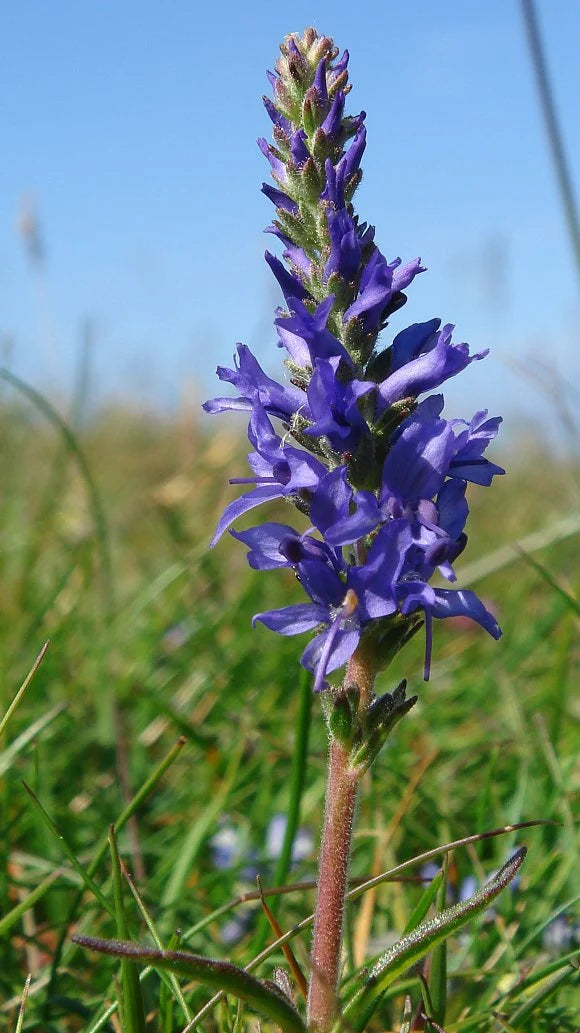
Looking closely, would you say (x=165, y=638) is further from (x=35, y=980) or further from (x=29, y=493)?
(x=29, y=493)

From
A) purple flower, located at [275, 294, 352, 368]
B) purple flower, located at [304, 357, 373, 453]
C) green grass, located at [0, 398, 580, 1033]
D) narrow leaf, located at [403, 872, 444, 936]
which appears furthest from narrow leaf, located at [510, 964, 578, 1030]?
purple flower, located at [275, 294, 352, 368]

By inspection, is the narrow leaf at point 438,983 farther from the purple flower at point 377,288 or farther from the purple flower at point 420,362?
the purple flower at point 377,288

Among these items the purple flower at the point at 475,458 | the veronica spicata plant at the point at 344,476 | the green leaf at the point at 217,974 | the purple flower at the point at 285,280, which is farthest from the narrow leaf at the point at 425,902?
the purple flower at the point at 285,280

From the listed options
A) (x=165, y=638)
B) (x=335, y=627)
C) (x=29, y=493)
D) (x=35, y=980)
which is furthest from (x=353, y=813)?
(x=29, y=493)

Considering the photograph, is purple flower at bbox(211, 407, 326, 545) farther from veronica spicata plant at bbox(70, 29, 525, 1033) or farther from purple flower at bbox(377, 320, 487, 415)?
purple flower at bbox(377, 320, 487, 415)

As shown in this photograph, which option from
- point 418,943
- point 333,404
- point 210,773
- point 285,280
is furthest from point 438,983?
point 210,773

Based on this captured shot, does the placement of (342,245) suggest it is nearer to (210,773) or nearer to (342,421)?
(342,421)

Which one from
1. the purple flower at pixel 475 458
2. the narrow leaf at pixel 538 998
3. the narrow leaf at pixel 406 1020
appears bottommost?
the narrow leaf at pixel 538 998
